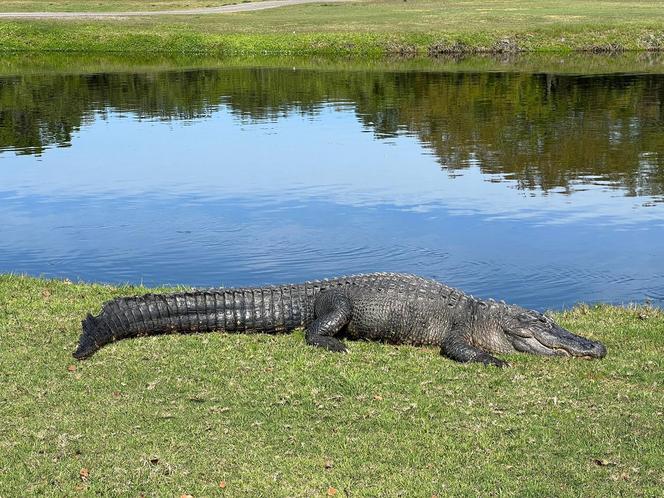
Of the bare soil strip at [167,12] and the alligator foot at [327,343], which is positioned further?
the bare soil strip at [167,12]

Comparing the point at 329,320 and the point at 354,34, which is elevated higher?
the point at 354,34

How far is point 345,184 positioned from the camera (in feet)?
84.5

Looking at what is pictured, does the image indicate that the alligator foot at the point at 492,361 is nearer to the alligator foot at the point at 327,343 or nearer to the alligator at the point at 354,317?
the alligator at the point at 354,317

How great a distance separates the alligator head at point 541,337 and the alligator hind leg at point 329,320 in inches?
74.3

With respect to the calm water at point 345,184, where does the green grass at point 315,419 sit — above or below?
above

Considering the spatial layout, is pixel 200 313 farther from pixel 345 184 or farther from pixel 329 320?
pixel 345 184

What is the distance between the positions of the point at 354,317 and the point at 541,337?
7.48ft

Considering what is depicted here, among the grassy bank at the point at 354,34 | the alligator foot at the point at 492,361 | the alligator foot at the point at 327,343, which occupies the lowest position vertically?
the alligator foot at the point at 492,361

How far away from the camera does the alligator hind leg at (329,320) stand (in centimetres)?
1187

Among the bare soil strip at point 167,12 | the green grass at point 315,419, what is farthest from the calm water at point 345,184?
the bare soil strip at point 167,12

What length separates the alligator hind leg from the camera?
11867 mm

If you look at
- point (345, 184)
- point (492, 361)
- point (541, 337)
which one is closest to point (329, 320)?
point (492, 361)

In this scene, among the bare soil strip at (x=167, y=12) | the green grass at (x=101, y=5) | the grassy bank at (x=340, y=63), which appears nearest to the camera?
the grassy bank at (x=340, y=63)

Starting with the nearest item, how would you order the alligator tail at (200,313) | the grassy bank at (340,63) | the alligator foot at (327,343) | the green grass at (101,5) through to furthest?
1. the alligator foot at (327,343)
2. the alligator tail at (200,313)
3. the grassy bank at (340,63)
4. the green grass at (101,5)
